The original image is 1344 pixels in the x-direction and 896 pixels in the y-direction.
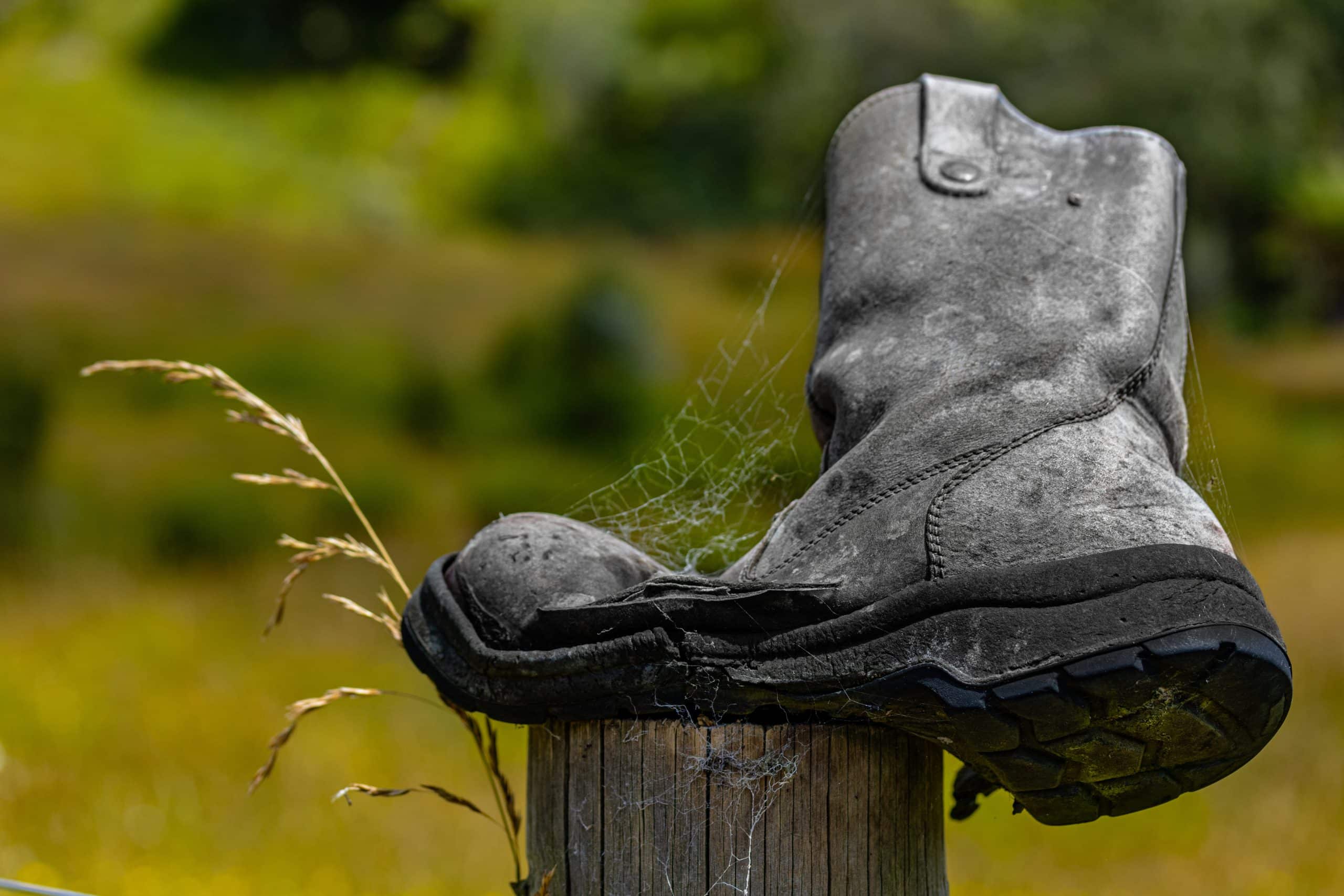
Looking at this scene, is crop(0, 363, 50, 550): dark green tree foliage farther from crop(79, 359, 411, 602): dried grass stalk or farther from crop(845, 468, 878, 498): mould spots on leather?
crop(845, 468, 878, 498): mould spots on leather

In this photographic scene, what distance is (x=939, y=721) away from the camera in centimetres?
96

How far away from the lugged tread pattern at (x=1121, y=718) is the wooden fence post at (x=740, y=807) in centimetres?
→ 12

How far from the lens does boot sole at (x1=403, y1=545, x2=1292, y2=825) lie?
2.91 ft

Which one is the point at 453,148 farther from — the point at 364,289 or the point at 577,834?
the point at 577,834

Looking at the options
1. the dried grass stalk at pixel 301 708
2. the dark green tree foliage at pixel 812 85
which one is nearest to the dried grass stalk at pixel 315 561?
the dried grass stalk at pixel 301 708

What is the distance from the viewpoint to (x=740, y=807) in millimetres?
1082

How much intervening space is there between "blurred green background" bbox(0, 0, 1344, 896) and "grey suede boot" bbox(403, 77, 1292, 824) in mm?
372

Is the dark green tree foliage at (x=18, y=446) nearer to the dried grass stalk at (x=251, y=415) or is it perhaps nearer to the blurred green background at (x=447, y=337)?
the blurred green background at (x=447, y=337)

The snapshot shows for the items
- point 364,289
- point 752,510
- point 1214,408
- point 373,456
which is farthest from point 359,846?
point 1214,408

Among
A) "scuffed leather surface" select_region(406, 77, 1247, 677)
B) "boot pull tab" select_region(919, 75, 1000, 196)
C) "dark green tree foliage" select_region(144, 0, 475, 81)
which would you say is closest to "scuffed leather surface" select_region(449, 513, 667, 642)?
"scuffed leather surface" select_region(406, 77, 1247, 677)

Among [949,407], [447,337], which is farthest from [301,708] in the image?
[447,337]

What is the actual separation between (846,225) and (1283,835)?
312 cm

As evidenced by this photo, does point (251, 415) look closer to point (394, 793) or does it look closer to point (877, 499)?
point (394, 793)

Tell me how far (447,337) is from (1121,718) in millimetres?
7500
